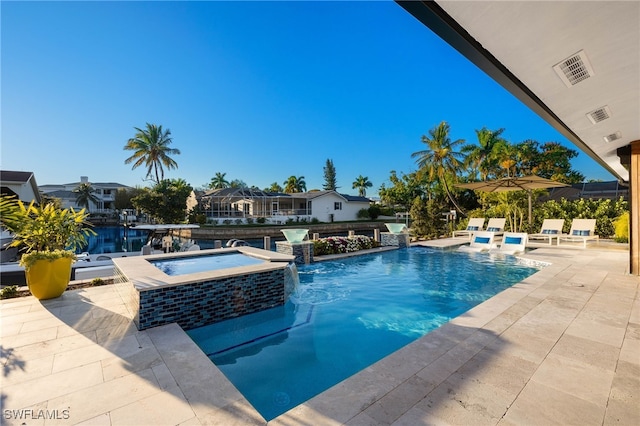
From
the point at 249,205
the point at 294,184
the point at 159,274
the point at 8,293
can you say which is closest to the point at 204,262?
the point at 159,274

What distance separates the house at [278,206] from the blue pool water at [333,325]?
24.1m

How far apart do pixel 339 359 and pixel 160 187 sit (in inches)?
1074

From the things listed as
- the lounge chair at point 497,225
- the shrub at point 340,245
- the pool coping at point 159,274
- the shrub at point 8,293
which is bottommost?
the shrub at point 8,293

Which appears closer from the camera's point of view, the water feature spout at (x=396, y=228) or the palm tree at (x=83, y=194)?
the water feature spout at (x=396, y=228)

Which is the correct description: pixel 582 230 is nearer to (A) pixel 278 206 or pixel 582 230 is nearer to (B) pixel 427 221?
(B) pixel 427 221

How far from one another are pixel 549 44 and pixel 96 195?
6250 cm

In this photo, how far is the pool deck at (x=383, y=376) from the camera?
219cm

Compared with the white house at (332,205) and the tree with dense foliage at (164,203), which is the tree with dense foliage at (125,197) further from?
the white house at (332,205)

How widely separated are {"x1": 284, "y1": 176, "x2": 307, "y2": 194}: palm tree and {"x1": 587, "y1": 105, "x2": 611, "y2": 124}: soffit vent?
162ft

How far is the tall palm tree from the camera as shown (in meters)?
24.2

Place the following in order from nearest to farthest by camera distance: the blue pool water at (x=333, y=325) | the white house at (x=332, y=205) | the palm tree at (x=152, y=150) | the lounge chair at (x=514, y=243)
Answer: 1. the blue pool water at (x=333, y=325)
2. the lounge chair at (x=514, y=243)
3. the palm tree at (x=152, y=150)
4. the white house at (x=332, y=205)

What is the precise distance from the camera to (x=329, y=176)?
62.3m

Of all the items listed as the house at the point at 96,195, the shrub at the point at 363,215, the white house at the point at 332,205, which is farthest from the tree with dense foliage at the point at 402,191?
the house at the point at 96,195

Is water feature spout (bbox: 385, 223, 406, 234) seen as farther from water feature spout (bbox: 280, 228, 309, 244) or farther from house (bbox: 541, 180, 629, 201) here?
house (bbox: 541, 180, 629, 201)
